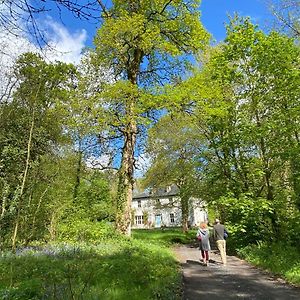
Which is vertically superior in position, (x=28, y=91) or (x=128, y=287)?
(x=28, y=91)

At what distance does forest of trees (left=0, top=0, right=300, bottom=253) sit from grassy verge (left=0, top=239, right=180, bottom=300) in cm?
430

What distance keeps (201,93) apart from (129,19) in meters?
4.77

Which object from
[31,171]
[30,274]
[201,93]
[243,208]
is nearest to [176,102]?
[201,93]

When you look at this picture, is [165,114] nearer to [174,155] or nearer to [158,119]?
[158,119]

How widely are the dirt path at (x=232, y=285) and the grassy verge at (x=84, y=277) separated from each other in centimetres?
71

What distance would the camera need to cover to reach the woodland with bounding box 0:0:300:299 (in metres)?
16.2

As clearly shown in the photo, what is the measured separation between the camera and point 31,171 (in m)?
15.1

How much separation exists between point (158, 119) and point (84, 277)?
1226 centimetres

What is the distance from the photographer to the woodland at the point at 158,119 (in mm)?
16219

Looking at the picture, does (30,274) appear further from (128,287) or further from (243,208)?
(243,208)

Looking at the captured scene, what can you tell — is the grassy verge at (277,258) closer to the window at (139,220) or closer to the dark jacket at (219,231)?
the dark jacket at (219,231)

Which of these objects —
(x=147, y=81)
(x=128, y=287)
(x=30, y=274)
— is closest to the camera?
(x=128, y=287)

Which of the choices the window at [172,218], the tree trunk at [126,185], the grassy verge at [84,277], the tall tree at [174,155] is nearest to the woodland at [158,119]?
the tree trunk at [126,185]

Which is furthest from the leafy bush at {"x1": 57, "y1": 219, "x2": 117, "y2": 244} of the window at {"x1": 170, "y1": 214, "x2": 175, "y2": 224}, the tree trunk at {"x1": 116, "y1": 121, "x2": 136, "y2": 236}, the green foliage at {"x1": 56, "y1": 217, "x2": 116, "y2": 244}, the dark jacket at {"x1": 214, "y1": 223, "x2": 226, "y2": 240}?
the window at {"x1": 170, "y1": 214, "x2": 175, "y2": 224}
